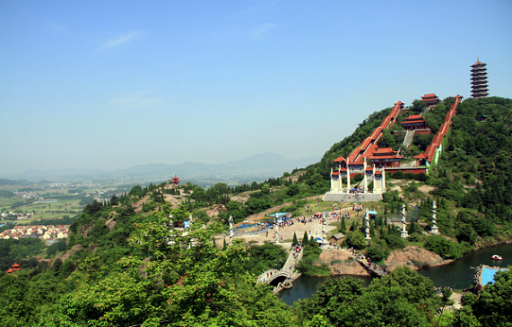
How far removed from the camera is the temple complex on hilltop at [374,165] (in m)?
60.9

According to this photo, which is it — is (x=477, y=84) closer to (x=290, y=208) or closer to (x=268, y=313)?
(x=290, y=208)

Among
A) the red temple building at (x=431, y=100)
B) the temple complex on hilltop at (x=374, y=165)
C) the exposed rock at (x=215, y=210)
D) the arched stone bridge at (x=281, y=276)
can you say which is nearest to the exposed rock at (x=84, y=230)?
the exposed rock at (x=215, y=210)

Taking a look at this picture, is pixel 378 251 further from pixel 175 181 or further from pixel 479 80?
pixel 479 80

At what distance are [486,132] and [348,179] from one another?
94.7 feet

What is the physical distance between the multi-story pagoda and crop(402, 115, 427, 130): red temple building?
71.8ft

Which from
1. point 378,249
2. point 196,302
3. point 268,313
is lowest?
point 378,249

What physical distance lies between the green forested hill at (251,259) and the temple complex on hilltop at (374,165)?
80.6 inches

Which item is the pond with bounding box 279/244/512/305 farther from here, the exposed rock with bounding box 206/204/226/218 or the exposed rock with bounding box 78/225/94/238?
the exposed rock with bounding box 78/225/94/238

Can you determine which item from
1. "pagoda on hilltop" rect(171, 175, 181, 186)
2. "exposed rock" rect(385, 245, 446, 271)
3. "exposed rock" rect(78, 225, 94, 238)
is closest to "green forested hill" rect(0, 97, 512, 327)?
"exposed rock" rect(78, 225, 94, 238)

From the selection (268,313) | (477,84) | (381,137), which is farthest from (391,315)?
(477,84)

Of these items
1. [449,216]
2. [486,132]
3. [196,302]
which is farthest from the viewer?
[486,132]

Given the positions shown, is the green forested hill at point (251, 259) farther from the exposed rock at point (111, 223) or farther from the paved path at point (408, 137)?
the paved path at point (408, 137)

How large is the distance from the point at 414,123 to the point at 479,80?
81.3 feet

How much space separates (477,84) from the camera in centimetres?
9288
